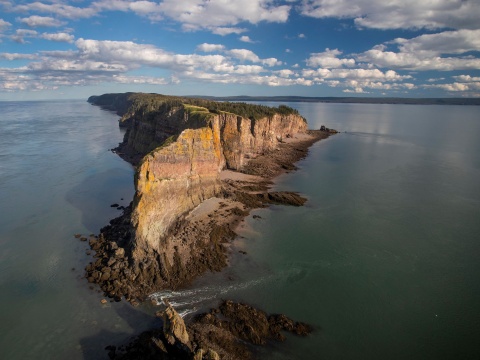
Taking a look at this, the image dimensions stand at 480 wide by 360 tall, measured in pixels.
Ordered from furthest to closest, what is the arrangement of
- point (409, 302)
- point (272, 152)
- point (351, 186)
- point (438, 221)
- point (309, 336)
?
point (272, 152), point (351, 186), point (438, 221), point (409, 302), point (309, 336)

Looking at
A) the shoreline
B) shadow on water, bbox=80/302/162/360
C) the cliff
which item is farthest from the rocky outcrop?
the cliff

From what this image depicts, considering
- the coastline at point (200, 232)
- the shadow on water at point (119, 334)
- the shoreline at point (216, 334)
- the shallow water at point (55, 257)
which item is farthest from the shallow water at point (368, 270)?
the shallow water at point (55, 257)

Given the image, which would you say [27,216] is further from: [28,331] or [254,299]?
[254,299]

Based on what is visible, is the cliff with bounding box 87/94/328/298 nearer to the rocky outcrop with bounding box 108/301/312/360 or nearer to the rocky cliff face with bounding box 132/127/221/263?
the rocky cliff face with bounding box 132/127/221/263

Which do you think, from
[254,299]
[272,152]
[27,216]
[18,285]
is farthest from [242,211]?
[272,152]

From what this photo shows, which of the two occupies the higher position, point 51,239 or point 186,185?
point 186,185

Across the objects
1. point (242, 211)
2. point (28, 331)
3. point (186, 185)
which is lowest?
point (28, 331)

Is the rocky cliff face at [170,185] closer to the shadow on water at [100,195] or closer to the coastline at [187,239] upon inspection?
the coastline at [187,239]
